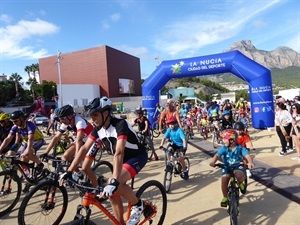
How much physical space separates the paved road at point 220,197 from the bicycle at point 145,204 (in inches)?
13.2

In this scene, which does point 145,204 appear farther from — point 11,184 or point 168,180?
point 11,184

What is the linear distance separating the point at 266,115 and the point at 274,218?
39.1 ft

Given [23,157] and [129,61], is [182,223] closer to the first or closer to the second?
[23,157]

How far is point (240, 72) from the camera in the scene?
15680 millimetres

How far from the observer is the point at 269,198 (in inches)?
211

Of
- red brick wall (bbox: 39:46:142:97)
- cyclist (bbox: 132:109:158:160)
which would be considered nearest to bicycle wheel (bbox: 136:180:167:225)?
cyclist (bbox: 132:109:158:160)

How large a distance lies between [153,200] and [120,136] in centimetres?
156

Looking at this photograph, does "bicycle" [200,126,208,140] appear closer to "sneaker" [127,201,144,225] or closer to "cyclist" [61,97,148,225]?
"cyclist" [61,97,148,225]

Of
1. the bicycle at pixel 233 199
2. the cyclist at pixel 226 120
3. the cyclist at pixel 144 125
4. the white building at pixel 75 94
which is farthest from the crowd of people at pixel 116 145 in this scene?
the white building at pixel 75 94

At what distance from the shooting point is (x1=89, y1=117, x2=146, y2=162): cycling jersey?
3.43 m

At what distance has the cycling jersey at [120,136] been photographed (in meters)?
3.43

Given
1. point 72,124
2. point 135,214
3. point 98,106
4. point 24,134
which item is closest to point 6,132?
point 24,134

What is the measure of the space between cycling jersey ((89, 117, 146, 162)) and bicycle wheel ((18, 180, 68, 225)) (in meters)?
1.08

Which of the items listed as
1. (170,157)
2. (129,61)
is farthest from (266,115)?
(129,61)
